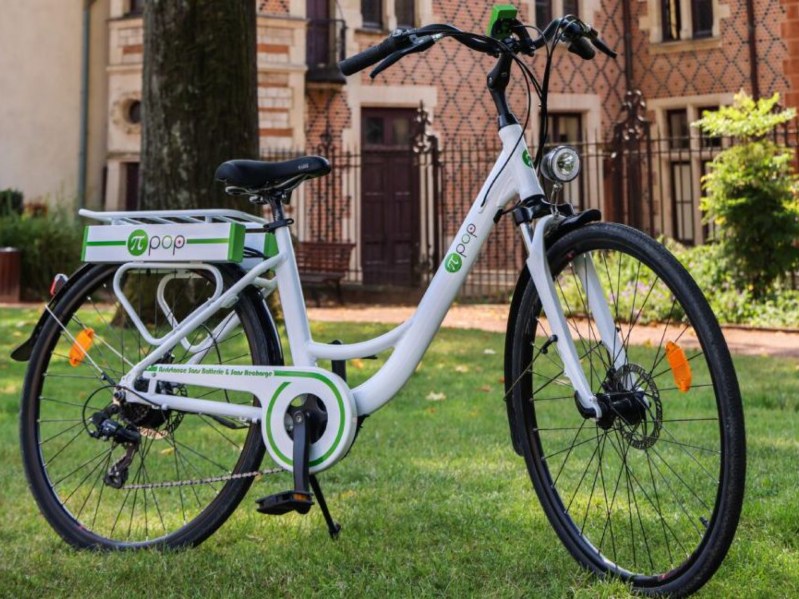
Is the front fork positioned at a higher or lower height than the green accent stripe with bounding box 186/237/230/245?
lower

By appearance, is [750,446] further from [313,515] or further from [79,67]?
[79,67]

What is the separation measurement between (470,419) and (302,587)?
7.92 feet

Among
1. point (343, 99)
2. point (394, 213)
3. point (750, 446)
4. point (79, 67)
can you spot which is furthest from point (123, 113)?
point (750, 446)

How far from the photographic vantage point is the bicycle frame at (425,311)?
2.33 metres

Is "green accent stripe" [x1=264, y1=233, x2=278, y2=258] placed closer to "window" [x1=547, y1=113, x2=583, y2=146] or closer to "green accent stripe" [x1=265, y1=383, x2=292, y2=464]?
"green accent stripe" [x1=265, y1=383, x2=292, y2=464]

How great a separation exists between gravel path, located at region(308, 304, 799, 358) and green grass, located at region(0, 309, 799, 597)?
116 inches

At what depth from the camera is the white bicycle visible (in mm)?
2191

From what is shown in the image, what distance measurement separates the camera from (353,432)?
2494mm

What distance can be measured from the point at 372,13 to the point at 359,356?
15248 mm

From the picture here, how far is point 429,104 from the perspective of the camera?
17062mm

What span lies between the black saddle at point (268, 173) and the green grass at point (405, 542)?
3.29 ft

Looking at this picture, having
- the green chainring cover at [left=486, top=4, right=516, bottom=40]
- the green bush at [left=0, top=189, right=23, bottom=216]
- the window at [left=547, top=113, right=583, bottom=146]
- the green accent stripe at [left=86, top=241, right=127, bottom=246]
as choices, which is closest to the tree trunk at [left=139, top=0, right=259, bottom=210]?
the green accent stripe at [left=86, top=241, right=127, bottom=246]

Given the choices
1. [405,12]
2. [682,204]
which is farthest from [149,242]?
[682,204]

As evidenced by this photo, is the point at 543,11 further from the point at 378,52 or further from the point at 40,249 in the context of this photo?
the point at 378,52
